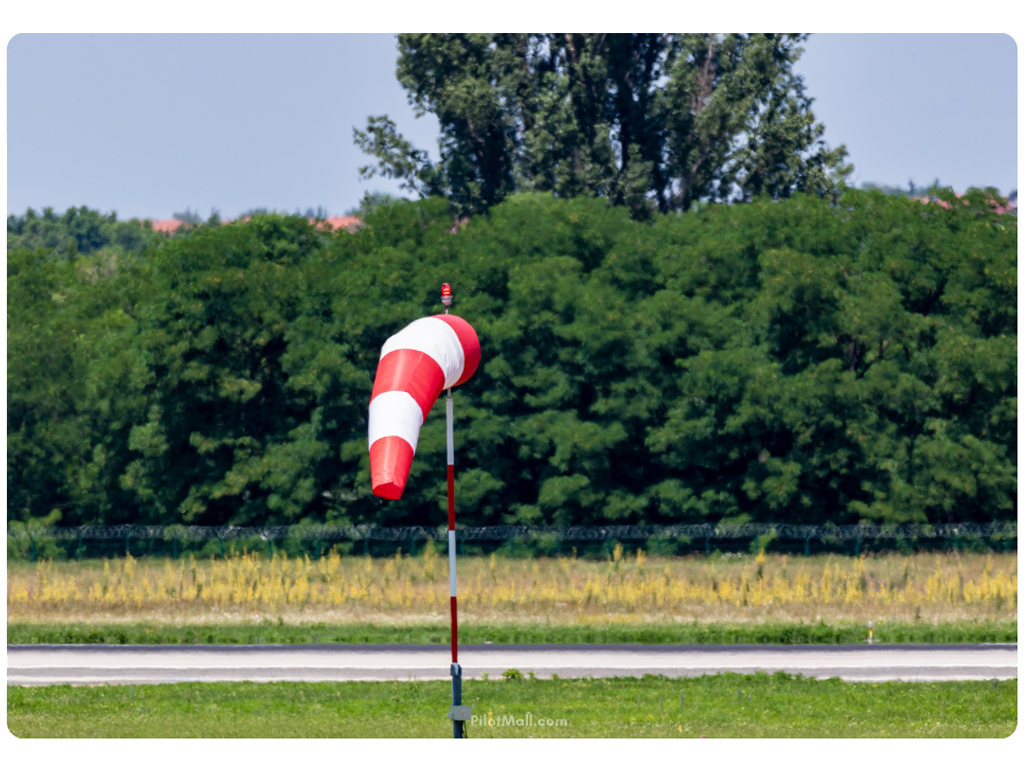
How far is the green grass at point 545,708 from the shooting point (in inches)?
600

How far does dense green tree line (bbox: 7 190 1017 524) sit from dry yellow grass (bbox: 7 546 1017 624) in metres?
4.08

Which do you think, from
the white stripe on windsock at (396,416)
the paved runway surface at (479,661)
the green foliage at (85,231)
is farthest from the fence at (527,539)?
the green foliage at (85,231)

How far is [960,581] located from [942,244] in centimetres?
1205

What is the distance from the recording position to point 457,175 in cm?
4234

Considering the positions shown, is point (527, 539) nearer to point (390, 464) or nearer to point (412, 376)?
point (412, 376)

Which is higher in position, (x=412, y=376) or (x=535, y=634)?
(x=412, y=376)

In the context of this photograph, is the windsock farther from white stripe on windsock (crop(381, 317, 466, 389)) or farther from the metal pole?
the metal pole

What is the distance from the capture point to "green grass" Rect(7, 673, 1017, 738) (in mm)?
15250

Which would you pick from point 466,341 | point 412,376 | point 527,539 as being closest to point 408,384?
point 412,376

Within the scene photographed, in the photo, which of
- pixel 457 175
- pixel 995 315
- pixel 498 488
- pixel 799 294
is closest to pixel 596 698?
pixel 498 488

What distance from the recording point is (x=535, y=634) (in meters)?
23.9

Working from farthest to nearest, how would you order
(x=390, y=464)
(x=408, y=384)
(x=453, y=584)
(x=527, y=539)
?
(x=527, y=539) < (x=453, y=584) < (x=408, y=384) < (x=390, y=464)

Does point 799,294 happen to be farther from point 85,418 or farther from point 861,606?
point 85,418

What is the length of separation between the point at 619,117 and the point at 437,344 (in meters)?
30.3
